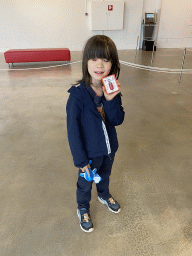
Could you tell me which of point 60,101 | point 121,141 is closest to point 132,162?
point 121,141

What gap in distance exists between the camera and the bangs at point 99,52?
3.11ft

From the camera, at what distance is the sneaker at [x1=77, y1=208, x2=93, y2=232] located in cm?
139

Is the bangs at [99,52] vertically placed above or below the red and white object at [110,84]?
above

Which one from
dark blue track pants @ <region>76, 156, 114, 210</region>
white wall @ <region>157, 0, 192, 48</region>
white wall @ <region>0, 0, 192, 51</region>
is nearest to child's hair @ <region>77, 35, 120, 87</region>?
dark blue track pants @ <region>76, 156, 114, 210</region>

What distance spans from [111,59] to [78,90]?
9.5 inches

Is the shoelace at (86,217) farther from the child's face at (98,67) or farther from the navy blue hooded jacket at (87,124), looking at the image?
the child's face at (98,67)

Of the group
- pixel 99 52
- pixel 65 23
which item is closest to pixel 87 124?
pixel 99 52

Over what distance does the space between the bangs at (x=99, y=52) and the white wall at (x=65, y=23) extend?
8.85 meters

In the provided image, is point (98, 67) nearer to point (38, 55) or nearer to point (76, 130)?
point (76, 130)

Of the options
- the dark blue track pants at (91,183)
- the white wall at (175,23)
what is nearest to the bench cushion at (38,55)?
the white wall at (175,23)

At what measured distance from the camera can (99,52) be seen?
0.95 metres

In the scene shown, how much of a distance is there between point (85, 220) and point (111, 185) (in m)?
0.48

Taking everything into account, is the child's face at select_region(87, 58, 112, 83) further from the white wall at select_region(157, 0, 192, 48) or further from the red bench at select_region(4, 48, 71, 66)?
the white wall at select_region(157, 0, 192, 48)

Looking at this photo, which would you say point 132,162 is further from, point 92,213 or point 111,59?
point 111,59
